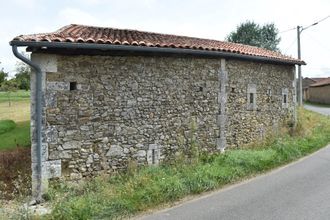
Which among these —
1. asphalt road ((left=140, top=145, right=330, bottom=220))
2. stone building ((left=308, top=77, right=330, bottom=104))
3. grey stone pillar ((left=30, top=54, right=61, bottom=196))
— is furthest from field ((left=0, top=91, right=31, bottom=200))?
stone building ((left=308, top=77, right=330, bottom=104))

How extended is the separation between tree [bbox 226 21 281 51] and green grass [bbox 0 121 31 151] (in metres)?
20.2

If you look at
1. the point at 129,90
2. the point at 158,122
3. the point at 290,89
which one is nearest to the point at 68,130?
the point at 129,90

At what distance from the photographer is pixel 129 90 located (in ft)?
25.6

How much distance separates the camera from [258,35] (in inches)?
1206

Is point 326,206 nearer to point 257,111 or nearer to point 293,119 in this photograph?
point 257,111

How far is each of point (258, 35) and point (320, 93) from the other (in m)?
13.2

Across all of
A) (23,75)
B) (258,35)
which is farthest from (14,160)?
(23,75)

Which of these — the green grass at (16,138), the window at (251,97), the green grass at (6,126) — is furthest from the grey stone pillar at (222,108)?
the green grass at (6,126)

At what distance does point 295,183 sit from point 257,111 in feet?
13.8

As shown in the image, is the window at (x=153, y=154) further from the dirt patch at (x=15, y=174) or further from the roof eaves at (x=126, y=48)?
the dirt patch at (x=15, y=174)

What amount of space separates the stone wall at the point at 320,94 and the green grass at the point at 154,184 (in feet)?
98.9

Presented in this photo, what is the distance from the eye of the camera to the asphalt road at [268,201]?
5.42 m

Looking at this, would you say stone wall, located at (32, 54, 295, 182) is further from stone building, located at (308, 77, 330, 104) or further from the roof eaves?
stone building, located at (308, 77, 330, 104)

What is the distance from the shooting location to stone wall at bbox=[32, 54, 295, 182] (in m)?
7.07
